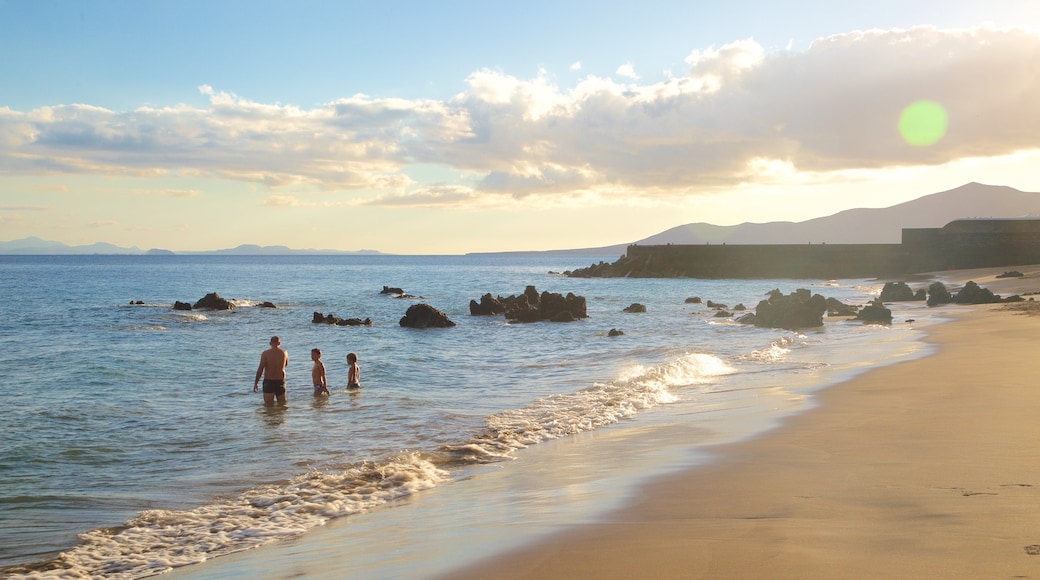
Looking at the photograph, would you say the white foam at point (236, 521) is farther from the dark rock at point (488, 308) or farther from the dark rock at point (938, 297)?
the dark rock at point (938, 297)

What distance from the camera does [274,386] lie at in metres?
15.1

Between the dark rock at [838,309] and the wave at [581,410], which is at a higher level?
the dark rock at [838,309]

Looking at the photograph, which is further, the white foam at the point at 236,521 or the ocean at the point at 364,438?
the ocean at the point at 364,438

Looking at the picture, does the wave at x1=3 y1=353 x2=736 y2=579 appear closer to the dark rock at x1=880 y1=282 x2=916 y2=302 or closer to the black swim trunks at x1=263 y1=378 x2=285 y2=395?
the black swim trunks at x1=263 y1=378 x2=285 y2=395

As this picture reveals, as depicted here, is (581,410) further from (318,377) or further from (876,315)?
(876,315)

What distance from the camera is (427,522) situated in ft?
22.2

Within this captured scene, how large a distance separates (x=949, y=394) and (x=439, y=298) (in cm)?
5162

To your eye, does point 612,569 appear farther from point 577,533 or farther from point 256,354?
point 256,354

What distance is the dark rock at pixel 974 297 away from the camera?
35.4 metres

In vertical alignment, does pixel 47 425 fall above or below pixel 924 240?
below

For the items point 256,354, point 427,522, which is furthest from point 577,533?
point 256,354

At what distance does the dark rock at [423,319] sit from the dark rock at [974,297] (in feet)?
76.6

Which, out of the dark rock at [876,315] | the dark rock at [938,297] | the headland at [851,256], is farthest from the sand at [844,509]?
the headland at [851,256]

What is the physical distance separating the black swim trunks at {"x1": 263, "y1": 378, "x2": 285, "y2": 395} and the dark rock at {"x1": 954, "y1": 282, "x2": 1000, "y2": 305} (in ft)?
104
